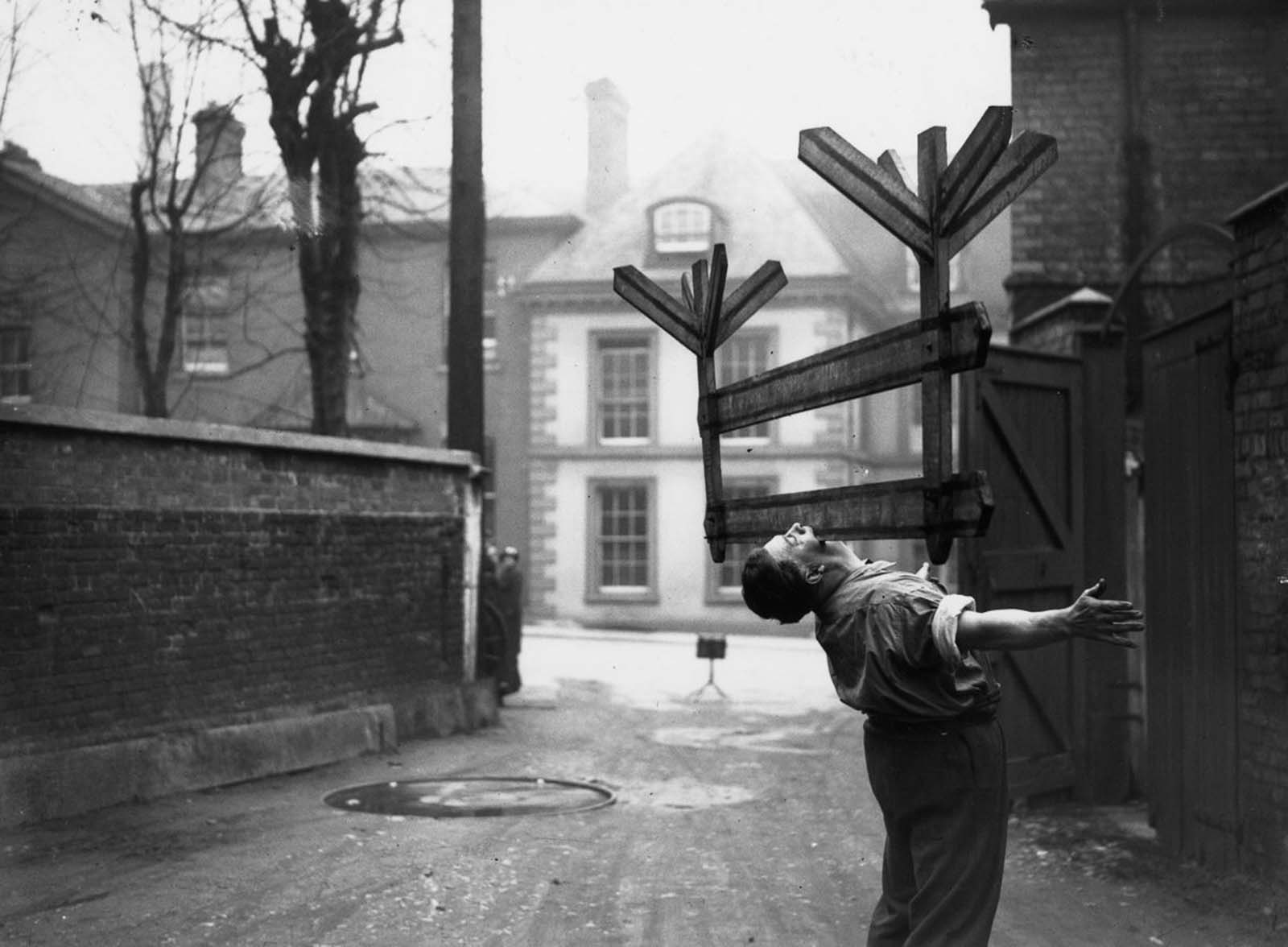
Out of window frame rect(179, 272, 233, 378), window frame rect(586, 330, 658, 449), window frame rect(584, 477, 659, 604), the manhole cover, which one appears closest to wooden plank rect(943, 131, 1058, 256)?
the manhole cover

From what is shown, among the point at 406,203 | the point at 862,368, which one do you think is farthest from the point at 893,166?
the point at 406,203

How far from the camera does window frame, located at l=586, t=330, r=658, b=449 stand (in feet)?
109

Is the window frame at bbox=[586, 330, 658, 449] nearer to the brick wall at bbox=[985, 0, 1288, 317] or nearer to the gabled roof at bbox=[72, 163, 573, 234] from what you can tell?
the gabled roof at bbox=[72, 163, 573, 234]

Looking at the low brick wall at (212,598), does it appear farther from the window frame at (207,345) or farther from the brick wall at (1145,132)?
the window frame at (207,345)

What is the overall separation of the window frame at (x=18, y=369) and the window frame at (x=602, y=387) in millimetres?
11413

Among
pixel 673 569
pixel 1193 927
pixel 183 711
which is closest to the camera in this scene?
pixel 1193 927

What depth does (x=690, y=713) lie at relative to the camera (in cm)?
1681

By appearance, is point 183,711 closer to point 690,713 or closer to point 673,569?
point 690,713

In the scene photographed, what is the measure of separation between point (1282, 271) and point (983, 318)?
13.3 ft

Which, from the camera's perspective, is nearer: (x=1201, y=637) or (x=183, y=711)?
(x=1201, y=637)

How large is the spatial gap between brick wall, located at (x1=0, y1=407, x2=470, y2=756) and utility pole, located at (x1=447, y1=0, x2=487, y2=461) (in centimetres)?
68

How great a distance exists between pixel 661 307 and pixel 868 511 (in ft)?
4.09

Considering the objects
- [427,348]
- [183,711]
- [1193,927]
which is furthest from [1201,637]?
[427,348]

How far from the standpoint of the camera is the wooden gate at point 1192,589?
302 inches
